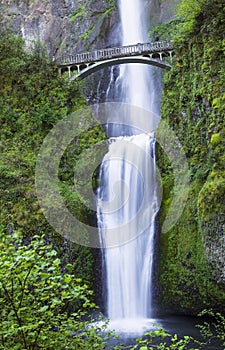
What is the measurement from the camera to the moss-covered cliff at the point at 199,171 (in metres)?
8.88

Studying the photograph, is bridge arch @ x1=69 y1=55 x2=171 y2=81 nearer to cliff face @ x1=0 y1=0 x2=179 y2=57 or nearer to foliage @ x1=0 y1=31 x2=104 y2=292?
foliage @ x1=0 y1=31 x2=104 y2=292

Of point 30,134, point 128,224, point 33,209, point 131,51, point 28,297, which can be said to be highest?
point 131,51

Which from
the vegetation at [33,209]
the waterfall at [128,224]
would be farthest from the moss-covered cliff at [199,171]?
the vegetation at [33,209]

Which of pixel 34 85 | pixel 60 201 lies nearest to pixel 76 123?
pixel 34 85

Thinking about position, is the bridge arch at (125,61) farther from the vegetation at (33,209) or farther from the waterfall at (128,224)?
the waterfall at (128,224)

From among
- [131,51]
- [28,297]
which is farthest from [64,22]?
[28,297]

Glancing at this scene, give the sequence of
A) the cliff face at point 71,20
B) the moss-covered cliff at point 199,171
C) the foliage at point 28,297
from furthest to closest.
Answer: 1. the cliff face at point 71,20
2. the moss-covered cliff at point 199,171
3. the foliage at point 28,297

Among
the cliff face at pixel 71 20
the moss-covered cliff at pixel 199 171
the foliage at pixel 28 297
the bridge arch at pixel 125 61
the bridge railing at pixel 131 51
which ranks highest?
the cliff face at pixel 71 20

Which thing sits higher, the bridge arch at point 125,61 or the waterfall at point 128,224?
the bridge arch at point 125,61

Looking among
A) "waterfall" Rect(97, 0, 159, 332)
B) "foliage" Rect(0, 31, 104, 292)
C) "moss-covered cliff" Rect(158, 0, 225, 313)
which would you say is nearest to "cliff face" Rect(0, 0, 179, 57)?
"foliage" Rect(0, 31, 104, 292)

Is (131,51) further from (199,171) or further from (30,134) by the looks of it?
(199,171)

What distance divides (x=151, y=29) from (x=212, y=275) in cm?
1597

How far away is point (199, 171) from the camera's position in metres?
10.0

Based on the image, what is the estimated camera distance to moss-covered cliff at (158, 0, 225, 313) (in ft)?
29.1
